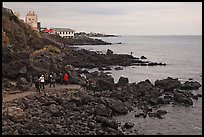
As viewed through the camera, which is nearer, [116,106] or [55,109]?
[55,109]

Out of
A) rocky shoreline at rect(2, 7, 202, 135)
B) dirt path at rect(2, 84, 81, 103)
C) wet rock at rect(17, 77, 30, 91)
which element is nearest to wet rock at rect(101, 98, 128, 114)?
rocky shoreline at rect(2, 7, 202, 135)

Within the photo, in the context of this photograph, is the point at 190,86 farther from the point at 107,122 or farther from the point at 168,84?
the point at 107,122

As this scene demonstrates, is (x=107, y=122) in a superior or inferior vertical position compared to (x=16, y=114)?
inferior

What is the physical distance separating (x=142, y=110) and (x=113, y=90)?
5.99 m

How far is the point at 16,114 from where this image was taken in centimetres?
2450

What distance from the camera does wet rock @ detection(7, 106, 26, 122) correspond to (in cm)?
2420

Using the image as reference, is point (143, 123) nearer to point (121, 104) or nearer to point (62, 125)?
point (121, 104)

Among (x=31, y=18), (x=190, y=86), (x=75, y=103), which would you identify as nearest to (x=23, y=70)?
(x=75, y=103)

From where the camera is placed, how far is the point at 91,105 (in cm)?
3162

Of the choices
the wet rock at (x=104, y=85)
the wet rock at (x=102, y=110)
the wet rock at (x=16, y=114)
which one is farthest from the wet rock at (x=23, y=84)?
the wet rock at (x=104, y=85)

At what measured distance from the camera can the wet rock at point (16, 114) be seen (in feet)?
79.4

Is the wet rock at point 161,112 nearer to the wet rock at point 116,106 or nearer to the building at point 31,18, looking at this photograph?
the wet rock at point 116,106

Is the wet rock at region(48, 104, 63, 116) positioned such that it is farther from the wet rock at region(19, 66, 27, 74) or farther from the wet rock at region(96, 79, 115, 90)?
the wet rock at region(96, 79, 115, 90)

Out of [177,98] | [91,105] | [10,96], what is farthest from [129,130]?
[177,98]
